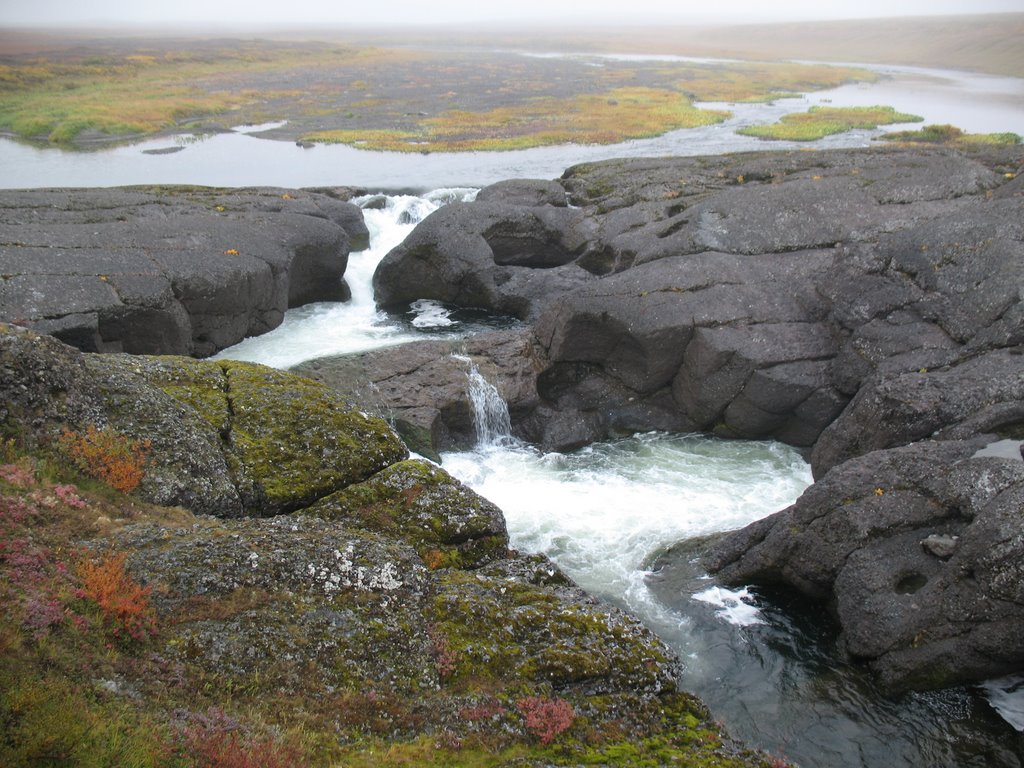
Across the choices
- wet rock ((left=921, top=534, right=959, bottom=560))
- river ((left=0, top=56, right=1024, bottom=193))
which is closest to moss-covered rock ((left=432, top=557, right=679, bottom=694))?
wet rock ((left=921, top=534, right=959, bottom=560))

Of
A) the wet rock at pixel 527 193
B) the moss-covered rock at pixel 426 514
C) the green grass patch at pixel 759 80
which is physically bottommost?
the moss-covered rock at pixel 426 514

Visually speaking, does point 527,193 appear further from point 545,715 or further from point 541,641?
point 545,715

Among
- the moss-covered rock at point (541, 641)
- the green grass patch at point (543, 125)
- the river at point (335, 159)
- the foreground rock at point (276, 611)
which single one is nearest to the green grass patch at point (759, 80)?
the green grass patch at point (543, 125)

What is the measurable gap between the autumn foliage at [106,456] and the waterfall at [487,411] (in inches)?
526

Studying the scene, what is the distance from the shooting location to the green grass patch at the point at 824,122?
68.4 metres

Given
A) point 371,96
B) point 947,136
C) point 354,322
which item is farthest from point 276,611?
point 371,96

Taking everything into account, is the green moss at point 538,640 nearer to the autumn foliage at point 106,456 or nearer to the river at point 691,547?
the river at point 691,547

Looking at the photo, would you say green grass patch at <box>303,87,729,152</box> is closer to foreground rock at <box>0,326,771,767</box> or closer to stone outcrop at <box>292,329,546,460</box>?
stone outcrop at <box>292,329,546,460</box>

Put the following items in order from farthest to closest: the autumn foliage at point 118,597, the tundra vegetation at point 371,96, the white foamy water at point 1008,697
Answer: the tundra vegetation at point 371,96 < the white foamy water at point 1008,697 < the autumn foliage at point 118,597

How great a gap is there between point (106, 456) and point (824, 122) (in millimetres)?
77401

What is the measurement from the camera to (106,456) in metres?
12.4

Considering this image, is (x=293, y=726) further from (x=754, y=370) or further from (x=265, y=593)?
(x=754, y=370)

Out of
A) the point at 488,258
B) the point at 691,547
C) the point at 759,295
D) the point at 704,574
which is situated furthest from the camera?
the point at 488,258

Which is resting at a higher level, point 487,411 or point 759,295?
point 759,295
